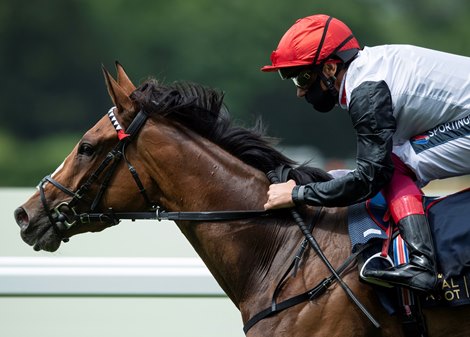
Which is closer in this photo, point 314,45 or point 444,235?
point 444,235

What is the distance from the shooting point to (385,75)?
12.3 ft

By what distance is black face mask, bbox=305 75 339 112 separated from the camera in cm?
398

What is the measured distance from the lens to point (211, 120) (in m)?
4.21

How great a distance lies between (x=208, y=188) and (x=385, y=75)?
0.94 m

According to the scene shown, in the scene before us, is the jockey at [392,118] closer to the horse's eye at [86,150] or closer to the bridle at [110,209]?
the bridle at [110,209]

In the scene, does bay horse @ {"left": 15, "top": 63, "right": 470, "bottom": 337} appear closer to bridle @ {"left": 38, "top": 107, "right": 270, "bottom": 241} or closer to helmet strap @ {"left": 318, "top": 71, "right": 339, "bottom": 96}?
bridle @ {"left": 38, "top": 107, "right": 270, "bottom": 241}

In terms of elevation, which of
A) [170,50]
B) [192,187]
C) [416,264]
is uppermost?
[192,187]

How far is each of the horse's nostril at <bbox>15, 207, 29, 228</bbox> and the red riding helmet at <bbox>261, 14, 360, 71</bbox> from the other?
130cm

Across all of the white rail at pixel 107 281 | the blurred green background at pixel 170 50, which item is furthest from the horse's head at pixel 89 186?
the blurred green background at pixel 170 50

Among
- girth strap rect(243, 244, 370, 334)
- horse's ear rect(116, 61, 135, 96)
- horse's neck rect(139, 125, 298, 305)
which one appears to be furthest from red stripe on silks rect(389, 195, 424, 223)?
horse's ear rect(116, 61, 135, 96)

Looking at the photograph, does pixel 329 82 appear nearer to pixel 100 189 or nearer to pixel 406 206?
pixel 406 206

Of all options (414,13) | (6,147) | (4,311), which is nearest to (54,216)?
(4,311)

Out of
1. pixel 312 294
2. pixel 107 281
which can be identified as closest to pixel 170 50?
pixel 107 281

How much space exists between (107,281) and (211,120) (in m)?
1.29
